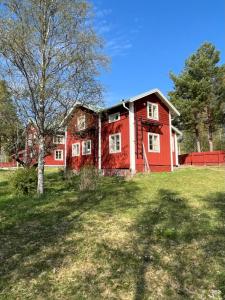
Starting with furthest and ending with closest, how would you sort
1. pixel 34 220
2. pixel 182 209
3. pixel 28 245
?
pixel 182 209
pixel 34 220
pixel 28 245

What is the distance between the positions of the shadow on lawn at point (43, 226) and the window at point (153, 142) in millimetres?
9232

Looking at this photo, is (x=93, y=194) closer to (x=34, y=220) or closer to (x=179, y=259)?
(x=34, y=220)

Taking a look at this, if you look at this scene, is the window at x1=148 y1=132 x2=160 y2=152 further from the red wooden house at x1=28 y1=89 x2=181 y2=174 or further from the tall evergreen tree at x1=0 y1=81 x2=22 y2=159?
the tall evergreen tree at x1=0 y1=81 x2=22 y2=159

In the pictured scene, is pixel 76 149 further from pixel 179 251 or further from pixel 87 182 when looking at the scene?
pixel 179 251

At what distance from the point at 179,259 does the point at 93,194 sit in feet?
24.9

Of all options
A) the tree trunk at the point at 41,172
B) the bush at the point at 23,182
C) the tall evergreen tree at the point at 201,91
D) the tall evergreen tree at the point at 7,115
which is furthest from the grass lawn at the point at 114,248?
the tall evergreen tree at the point at 201,91

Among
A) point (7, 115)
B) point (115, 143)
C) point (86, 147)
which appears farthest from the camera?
point (86, 147)

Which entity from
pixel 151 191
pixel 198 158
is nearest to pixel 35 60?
pixel 151 191

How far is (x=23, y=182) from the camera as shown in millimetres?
15086

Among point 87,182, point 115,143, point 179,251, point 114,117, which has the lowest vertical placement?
point 179,251

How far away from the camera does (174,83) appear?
4097cm

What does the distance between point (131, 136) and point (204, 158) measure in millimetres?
16450

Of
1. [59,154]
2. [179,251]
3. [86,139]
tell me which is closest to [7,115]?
[86,139]

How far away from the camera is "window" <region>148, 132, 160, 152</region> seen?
78.8ft
